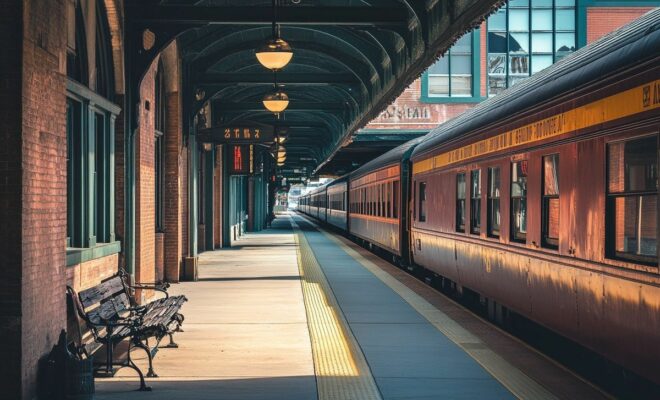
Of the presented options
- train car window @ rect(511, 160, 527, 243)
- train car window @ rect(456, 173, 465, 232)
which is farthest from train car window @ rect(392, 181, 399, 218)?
train car window @ rect(511, 160, 527, 243)

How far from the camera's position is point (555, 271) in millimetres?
8148

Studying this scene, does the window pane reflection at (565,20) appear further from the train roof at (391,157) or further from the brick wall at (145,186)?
the brick wall at (145,186)

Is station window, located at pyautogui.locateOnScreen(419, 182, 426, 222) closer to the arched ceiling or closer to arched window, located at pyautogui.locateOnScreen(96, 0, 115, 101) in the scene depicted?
the arched ceiling

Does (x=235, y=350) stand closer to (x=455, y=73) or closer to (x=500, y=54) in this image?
(x=455, y=73)

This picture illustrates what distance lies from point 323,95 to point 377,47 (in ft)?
34.9

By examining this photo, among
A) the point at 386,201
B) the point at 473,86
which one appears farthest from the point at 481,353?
the point at 473,86

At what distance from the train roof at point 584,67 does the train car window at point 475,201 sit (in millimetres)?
584

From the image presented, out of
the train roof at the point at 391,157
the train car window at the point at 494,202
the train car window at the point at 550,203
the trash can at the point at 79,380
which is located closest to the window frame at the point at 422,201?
the train roof at the point at 391,157

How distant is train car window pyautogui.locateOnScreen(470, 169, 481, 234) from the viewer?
11.7 meters

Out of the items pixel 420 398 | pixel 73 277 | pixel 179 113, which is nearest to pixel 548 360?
pixel 420 398

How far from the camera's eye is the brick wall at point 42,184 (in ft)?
22.1

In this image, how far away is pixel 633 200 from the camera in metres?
6.43

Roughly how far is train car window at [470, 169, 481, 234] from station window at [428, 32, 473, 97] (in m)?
23.6

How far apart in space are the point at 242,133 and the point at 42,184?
1087 cm
